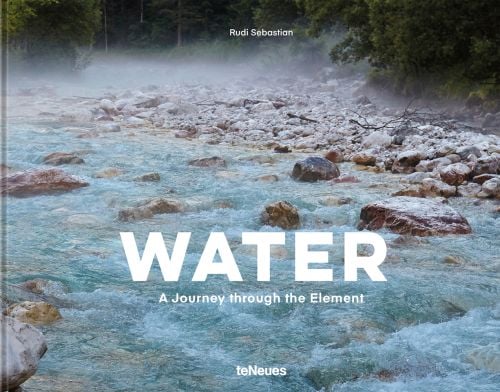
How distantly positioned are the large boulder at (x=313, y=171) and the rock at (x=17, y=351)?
22.9ft

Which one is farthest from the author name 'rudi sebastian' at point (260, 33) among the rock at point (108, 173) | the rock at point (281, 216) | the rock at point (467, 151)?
the rock at point (281, 216)

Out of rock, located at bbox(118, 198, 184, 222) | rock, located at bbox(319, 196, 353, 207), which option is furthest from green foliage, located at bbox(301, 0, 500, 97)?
rock, located at bbox(118, 198, 184, 222)

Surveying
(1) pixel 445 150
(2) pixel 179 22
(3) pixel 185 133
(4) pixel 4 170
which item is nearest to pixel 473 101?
(1) pixel 445 150

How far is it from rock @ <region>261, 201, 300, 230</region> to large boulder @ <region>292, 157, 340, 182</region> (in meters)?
2.31

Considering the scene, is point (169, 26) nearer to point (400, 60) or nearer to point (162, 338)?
point (400, 60)

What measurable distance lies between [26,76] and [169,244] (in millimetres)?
26529

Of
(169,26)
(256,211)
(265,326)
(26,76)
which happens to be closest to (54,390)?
(265,326)

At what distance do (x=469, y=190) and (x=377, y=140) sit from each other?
3.46 m

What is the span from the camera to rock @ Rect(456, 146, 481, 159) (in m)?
10.9

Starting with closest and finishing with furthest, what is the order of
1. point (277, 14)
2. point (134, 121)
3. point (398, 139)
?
point (398, 139) → point (134, 121) → point (277, 14)

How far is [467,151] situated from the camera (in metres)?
11.0

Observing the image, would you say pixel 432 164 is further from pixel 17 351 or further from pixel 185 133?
pixel 17 351

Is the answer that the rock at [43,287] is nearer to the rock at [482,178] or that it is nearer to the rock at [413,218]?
the rock at [413,218]

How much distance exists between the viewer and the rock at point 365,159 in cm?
1176
